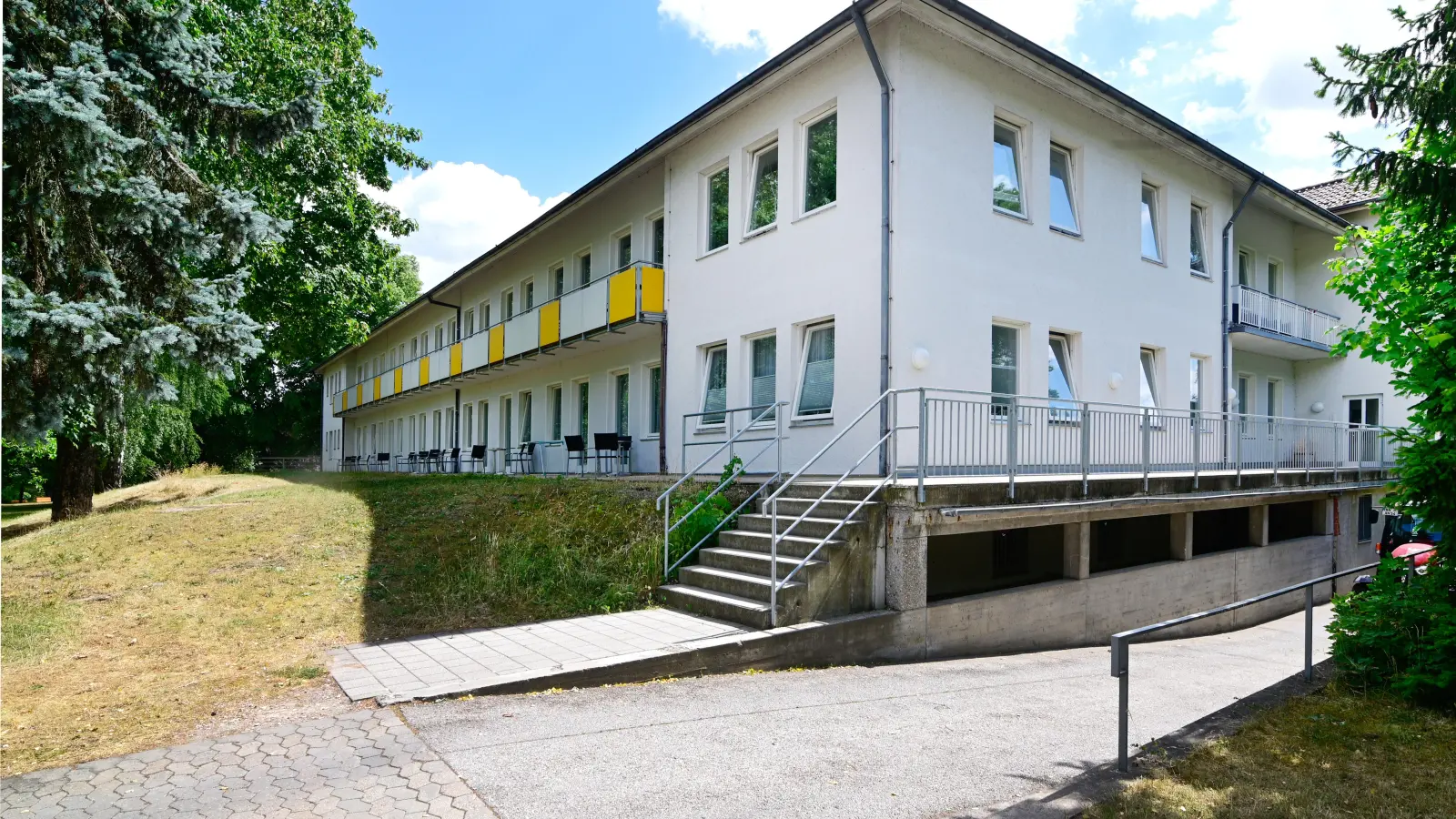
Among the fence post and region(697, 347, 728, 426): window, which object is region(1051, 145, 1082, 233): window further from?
region(697, 347, 728, 426): window

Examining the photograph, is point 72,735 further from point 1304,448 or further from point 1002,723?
point 1304,448

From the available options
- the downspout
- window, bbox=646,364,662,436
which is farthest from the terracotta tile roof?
window, bbox=646,364,662,436

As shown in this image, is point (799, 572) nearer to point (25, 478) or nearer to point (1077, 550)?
point (1077, 550)

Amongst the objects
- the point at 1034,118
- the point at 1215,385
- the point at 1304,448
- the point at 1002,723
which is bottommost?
the point at 1002,723

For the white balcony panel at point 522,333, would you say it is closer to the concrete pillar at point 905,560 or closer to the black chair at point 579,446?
the black chair at point 579,446

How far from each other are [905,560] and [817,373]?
4.46 metres

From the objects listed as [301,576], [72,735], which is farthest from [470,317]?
[72,735]

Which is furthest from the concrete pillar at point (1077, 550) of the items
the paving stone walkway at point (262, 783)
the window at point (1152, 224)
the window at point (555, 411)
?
the window at point (555, 411)

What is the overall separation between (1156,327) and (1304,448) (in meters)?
3.69

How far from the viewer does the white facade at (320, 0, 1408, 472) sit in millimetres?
11953

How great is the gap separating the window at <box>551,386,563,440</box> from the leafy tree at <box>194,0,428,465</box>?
15.6ft

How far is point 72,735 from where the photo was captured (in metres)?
5.47

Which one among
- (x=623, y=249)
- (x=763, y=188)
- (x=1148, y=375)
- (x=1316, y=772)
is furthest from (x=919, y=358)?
(x=623, y=249)

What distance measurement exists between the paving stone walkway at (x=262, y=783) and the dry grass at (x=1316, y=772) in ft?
11.0
